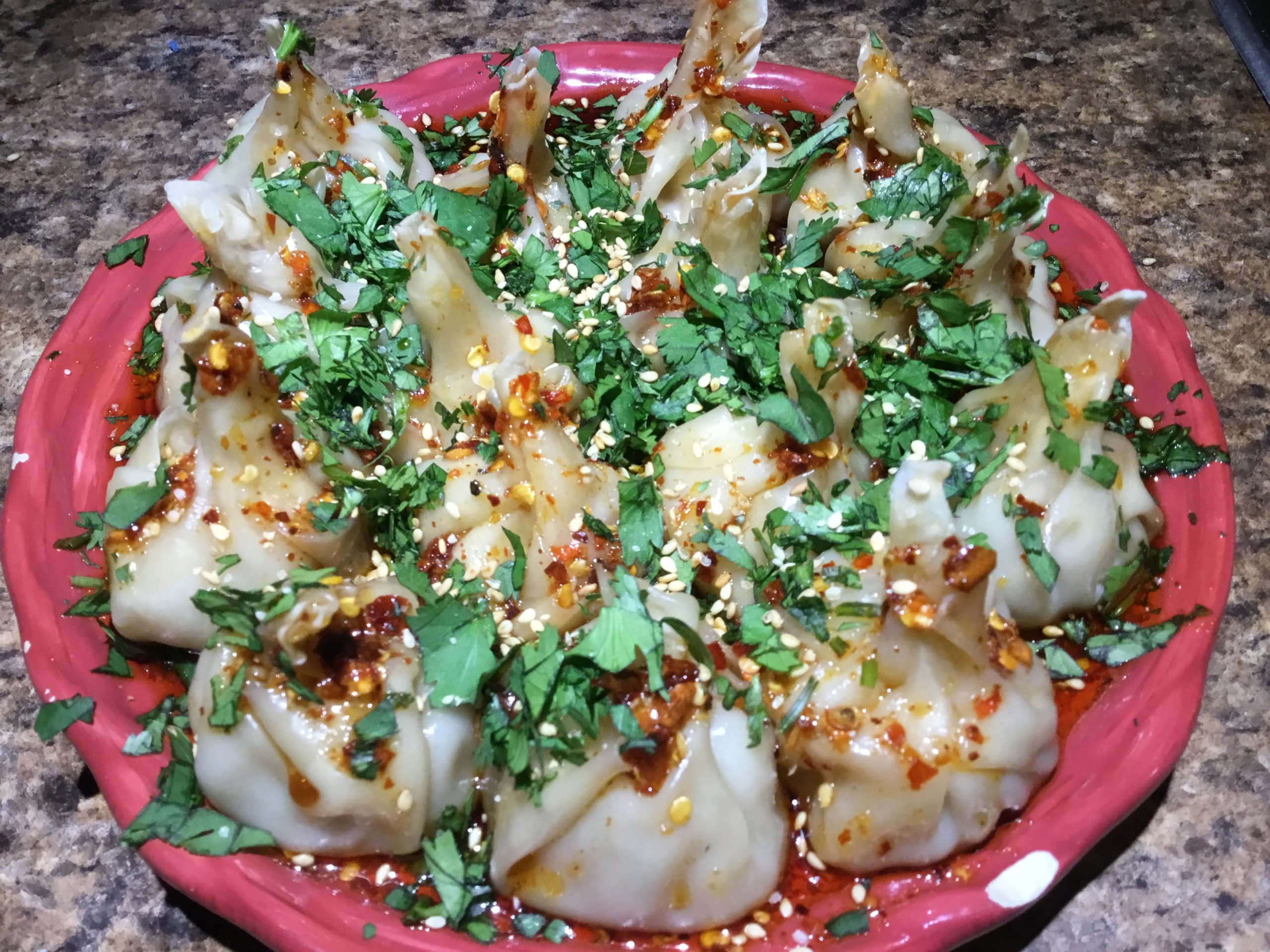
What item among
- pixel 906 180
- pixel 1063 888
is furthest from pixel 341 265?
pixel 1063 888

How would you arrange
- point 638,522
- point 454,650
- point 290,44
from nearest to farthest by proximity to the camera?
point 454,650
point 638,522
point 290,44

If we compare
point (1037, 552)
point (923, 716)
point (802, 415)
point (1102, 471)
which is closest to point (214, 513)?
point (802, 415)

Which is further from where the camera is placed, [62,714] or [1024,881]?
[62,714]

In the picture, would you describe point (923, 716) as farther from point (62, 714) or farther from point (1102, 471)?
point (62, 714)

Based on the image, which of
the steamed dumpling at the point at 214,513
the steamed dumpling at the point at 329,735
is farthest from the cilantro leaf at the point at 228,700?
the steamed dumpling at the point at 214,513

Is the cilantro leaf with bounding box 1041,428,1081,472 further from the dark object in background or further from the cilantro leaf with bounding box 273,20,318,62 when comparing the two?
the dark object in background

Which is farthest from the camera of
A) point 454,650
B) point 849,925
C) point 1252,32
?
point 1252,32

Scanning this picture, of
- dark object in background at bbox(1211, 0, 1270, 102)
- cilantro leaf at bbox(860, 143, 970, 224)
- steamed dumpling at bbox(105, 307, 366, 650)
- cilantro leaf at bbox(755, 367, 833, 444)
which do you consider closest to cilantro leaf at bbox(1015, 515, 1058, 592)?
cilantro leaf at bbox(755, 367, 833, 444)

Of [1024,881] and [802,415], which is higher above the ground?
[802,415]
